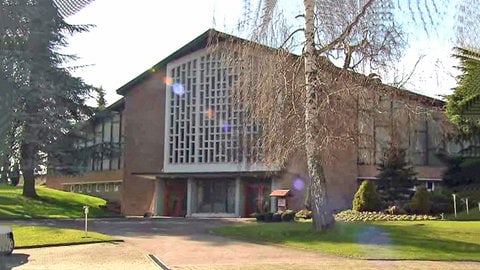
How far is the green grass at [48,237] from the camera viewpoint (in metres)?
19.8

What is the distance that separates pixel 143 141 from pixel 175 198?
4963 millimetres

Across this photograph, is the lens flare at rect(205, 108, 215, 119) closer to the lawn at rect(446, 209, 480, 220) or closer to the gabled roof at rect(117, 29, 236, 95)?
the gabled roof at rect(117, 29, 236, 95)

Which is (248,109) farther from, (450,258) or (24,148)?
(24,148)

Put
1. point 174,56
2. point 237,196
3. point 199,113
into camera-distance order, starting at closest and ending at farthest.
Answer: point 237,196
point 199,113
point 174,56

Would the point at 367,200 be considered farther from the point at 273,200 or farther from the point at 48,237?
the point at 48,237

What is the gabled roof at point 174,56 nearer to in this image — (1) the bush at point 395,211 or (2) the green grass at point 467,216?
(1) the bush at point 395,211

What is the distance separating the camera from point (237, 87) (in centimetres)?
2120

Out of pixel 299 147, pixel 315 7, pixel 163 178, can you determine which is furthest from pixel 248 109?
pixel 163 178

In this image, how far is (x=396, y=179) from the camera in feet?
120

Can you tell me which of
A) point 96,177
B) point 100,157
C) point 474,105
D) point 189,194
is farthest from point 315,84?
point 96,177

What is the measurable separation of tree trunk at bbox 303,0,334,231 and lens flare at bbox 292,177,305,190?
55.7 feet

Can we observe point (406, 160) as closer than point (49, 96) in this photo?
No

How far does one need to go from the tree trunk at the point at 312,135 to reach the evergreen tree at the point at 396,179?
1575 centimetres

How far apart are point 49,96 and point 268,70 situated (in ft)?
60.2
